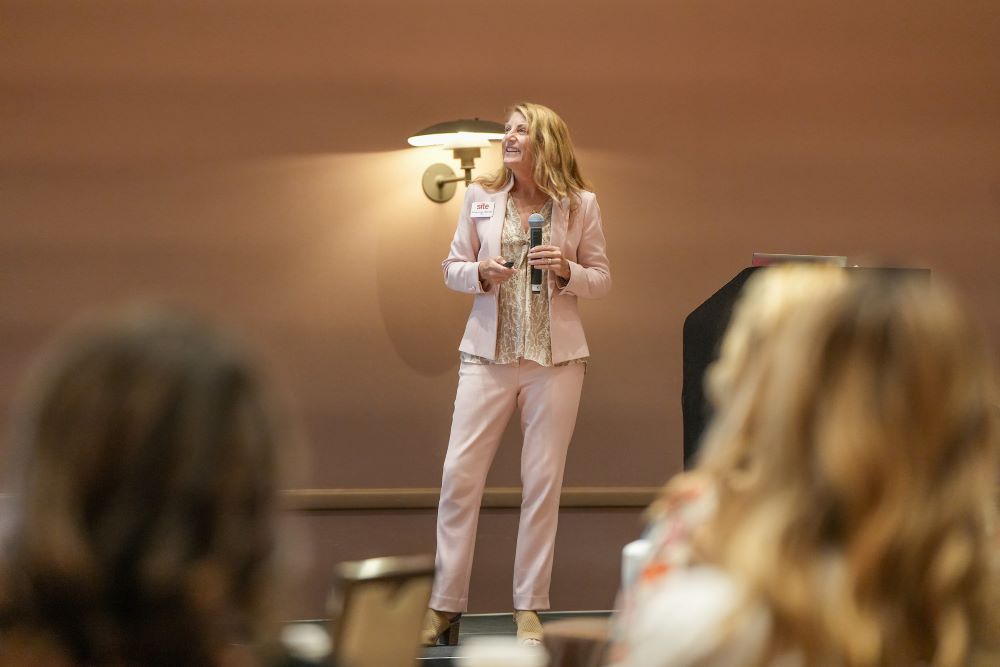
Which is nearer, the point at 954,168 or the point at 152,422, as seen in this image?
the point at 152,422

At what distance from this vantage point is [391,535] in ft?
16.2

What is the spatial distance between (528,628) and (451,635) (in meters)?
0.28

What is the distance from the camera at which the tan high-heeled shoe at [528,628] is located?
13.6ft

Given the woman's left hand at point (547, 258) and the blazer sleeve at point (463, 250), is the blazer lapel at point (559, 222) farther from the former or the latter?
the blazer sleeve at point (463, 250)

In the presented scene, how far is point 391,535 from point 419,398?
0.56 m

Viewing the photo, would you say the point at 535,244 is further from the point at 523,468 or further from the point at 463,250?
the point at 523,468

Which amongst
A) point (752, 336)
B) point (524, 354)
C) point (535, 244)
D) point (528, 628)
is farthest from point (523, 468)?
point (752, 336)

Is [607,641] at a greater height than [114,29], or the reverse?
[114,29]

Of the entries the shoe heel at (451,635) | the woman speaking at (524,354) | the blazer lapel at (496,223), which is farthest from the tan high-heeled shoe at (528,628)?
the blazer lapel at (496,223)

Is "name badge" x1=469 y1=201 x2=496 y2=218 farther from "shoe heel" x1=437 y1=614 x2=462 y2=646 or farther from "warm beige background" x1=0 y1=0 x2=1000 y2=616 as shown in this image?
"shoe heel" x1=437 y1=614 x2=462 y2=646

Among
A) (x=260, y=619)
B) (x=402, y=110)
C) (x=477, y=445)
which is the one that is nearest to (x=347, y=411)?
(x=477, y=445)

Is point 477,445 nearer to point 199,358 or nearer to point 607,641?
point 607,641

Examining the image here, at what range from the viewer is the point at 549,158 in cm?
433

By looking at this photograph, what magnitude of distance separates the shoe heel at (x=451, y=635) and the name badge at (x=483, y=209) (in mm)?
1398
